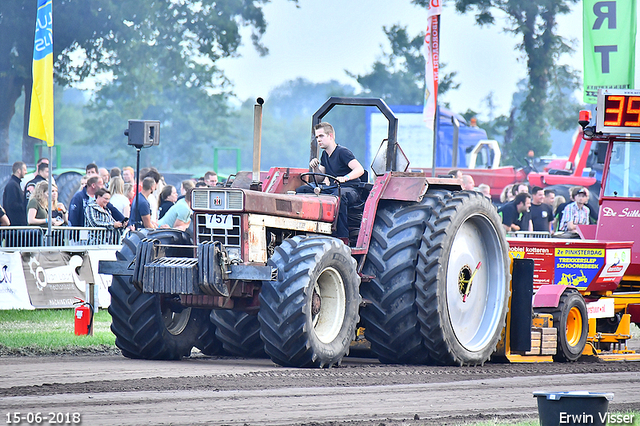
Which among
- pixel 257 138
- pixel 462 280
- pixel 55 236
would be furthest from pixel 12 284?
pixel 462 280

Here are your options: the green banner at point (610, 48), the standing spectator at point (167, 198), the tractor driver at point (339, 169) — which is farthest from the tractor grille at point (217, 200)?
the green banner at point (610, 48)

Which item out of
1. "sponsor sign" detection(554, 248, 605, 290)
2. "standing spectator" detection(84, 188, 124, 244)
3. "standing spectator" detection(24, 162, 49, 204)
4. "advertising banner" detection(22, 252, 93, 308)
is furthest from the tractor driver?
"standing spectator" detection(24, 162, 49, 204)

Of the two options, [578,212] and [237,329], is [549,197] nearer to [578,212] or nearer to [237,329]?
[578,212]

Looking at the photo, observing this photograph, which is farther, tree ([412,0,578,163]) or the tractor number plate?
tree ([412,0,578,163])

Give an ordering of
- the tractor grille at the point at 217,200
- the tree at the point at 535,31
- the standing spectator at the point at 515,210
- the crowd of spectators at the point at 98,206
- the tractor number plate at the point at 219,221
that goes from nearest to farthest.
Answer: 1. the tractor grille at the point at 217,200
2. the tractor number plate at the point at 219,221
3. the crowd of spectators at the point at 98,206
4. the standing spectator at the point at 515,210
5. the tree at the point at 535,31

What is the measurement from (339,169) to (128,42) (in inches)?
1173

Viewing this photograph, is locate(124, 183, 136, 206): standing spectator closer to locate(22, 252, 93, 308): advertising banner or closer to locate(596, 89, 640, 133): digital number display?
locate(22, 252, 93, 308): advertising banner

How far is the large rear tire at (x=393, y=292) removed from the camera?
9078 millimetres

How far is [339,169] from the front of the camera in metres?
9.72

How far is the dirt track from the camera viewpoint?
6.07 metres

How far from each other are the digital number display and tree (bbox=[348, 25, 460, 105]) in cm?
3690

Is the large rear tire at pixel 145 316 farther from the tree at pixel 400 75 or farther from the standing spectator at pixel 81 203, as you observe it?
the tree at pixel 400 75

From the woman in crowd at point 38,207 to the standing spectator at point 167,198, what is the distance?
1644 millimetres

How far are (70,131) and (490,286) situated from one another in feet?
185
